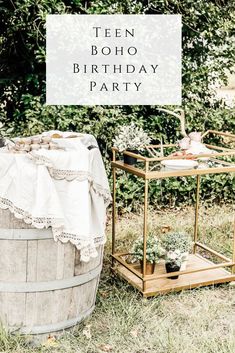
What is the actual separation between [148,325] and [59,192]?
101cm

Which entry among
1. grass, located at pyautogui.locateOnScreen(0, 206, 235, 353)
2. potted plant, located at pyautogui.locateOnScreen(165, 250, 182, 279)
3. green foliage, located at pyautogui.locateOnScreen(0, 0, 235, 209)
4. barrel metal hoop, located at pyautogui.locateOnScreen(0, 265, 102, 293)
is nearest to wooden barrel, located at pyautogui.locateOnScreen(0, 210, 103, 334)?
barrel metal hoop, located at pyautogui.locateOnScreen(0, 265, 102, 293)

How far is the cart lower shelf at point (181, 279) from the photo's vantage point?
4094mm

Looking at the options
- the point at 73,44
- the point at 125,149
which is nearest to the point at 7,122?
the point at 73,44

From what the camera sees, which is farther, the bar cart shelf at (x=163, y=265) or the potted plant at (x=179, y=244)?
the potted plant at (x=179, y=244)

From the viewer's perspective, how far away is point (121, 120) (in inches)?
228

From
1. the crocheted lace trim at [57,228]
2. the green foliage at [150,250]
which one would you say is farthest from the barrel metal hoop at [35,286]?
the green foliage at [150,250]

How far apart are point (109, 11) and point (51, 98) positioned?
952 mm

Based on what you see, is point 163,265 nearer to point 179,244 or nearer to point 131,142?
point 179,244

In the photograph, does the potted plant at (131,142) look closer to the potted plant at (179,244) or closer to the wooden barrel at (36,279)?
the potted plant at (179,244)

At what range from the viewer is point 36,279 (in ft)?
11.0

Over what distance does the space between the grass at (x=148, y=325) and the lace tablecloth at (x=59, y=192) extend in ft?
1.73

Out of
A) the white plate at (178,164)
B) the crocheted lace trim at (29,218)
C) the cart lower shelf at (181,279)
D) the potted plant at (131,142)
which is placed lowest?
the cart lower shelf at (181,279)

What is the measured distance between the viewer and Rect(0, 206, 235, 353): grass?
342 cm

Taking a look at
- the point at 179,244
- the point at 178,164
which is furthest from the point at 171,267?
the point at 178,164
